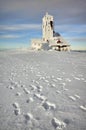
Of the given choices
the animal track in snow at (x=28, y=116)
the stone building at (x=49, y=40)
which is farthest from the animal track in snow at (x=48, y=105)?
the stone building at (x=49, y=40)

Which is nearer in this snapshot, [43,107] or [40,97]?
[43,107]

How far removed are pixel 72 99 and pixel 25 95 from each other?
1225mm

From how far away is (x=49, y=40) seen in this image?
146 feet

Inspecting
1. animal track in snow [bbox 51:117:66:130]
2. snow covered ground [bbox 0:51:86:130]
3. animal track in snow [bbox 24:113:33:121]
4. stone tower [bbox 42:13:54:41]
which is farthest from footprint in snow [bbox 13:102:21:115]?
stone tower [bbox 42:13:54:41]

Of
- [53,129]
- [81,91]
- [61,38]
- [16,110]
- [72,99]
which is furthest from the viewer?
[61,38]

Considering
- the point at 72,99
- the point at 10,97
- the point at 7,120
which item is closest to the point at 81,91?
the point at 72,99

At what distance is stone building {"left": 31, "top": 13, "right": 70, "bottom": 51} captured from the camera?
137 ft

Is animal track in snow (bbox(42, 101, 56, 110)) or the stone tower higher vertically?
the stone tower

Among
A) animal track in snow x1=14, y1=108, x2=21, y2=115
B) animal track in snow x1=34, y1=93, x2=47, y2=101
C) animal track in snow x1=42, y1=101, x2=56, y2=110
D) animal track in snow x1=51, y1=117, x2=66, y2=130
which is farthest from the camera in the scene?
animal track in snow x1=34, y1=93, x2=47, y2=101

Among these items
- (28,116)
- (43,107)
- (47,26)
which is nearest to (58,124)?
(28,116)

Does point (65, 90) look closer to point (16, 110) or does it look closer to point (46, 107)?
point (46, 107)

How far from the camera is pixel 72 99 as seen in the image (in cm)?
395

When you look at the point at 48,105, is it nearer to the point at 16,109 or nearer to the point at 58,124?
the point at 16,109

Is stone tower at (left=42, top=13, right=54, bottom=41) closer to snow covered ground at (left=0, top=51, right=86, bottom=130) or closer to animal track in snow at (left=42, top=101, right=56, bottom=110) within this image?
snow covered ground at (left=0, top=51, right=86, bottom=130)
